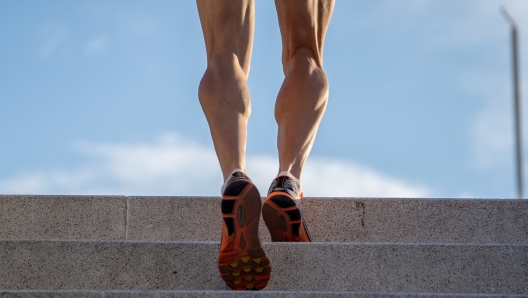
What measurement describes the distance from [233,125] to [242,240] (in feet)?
1.34

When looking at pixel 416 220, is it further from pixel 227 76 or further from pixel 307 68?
pixel 227 76

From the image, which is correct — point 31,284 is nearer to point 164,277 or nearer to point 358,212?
point 164,277

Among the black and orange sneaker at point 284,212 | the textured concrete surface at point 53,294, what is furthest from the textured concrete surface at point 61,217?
the textured concrete surface at point 53,294

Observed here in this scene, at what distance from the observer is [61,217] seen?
3.71 metres

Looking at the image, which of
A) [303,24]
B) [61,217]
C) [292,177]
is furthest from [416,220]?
[61,217]

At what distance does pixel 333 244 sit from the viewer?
8.80 feet

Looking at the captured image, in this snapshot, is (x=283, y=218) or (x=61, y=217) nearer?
(x=283, y=218)

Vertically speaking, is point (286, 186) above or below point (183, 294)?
above

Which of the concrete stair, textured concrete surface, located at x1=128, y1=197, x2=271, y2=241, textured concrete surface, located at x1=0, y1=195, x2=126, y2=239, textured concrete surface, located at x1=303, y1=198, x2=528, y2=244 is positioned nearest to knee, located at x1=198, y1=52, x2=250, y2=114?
the concrete stair

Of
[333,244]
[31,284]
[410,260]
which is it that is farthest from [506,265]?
[31,284]

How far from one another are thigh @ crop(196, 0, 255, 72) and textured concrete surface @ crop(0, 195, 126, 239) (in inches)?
53.9

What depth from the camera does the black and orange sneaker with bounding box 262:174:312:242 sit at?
2664 mm

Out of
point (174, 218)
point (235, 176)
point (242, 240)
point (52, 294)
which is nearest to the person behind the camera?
point (52, 294)

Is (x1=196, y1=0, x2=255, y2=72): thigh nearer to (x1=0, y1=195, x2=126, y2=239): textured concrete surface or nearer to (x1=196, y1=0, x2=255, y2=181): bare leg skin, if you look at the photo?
(x1=196, y1=0, x2=255, y2=181): bare leg skin
